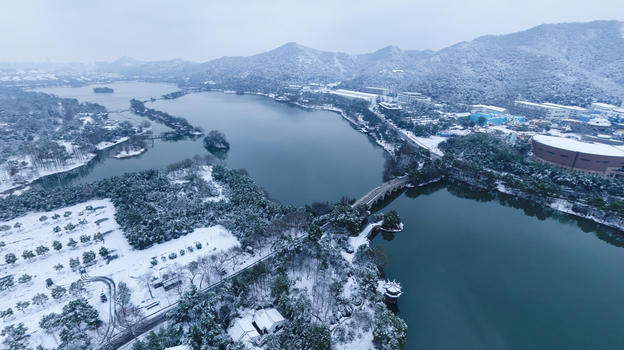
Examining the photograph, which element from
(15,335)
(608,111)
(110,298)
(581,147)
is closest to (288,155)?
(110,298)

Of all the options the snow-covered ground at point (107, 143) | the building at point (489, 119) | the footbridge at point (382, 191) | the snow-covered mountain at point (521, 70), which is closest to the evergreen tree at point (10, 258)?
the footbridge at point (382, 191)

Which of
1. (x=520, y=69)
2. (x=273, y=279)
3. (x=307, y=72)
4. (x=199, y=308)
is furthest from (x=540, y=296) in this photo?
(x=307, y=72)

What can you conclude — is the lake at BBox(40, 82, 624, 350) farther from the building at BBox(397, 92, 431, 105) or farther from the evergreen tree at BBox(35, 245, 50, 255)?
the building at BBox(397, 92, 431, 105)

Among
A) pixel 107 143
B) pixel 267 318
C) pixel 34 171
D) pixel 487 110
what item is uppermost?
pixel 487 110

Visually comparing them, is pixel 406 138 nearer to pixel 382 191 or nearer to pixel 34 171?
pixel 382 191

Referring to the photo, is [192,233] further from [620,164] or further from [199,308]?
[620,164]
